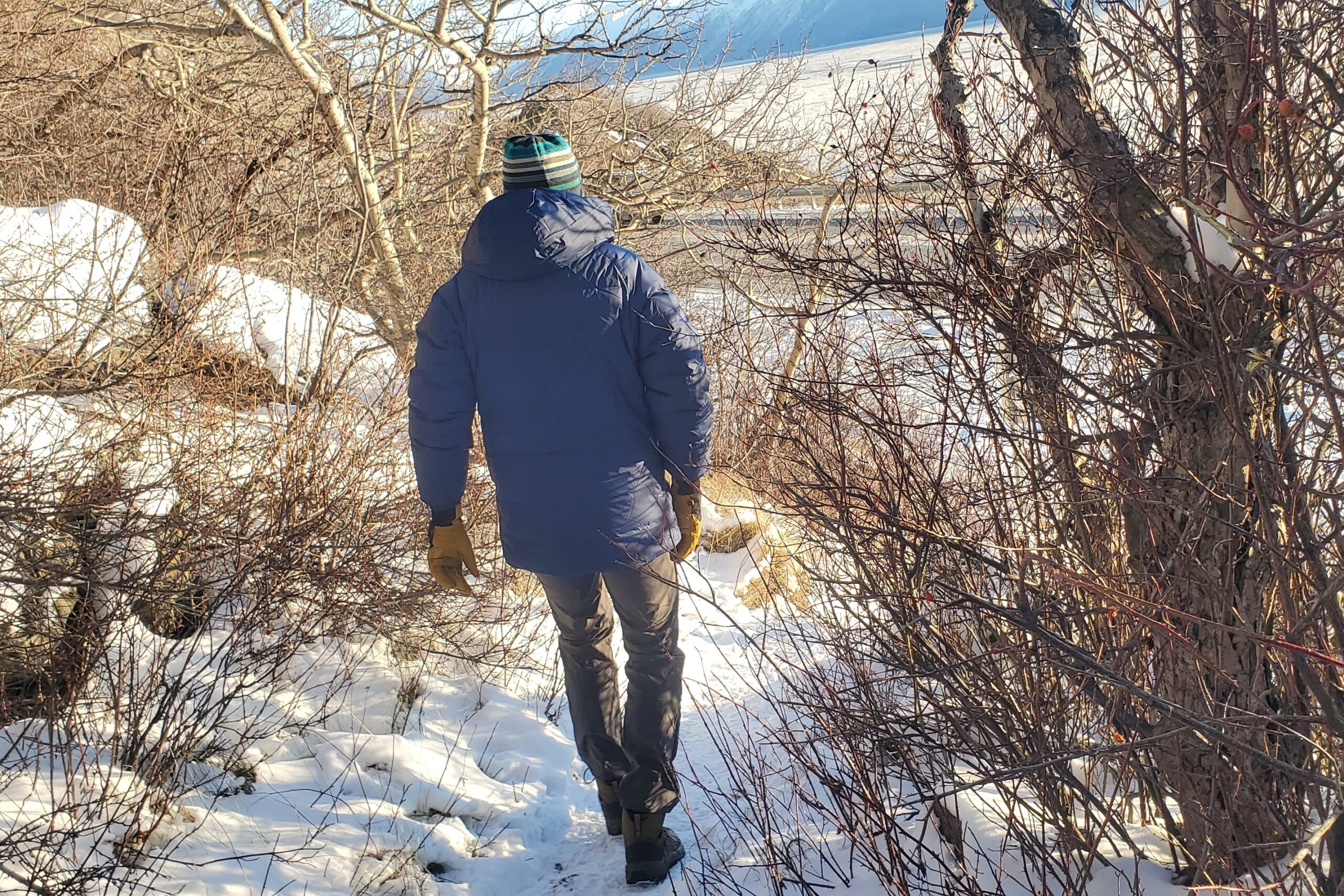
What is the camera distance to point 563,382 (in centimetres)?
226

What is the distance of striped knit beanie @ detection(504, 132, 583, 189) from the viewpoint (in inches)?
90.5

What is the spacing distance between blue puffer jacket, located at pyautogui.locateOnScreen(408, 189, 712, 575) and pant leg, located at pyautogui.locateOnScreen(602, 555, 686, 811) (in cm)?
14

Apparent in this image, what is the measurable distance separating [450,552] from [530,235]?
0.96 meters

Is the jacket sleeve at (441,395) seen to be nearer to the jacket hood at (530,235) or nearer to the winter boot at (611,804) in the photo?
the jacket hood at (530,235)

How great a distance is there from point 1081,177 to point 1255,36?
641 millimetres

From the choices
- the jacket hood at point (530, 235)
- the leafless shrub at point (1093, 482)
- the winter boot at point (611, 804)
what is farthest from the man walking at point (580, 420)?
the leafless shrub at point (1093, 482)

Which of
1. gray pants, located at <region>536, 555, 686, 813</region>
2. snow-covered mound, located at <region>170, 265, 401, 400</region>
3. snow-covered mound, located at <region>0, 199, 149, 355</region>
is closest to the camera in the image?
gray pants, located at <region>536, 555, 686, 813</region>

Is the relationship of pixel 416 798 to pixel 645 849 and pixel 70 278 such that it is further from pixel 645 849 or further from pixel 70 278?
pixel 70 278

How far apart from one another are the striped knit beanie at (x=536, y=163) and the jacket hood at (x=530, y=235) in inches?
2.3

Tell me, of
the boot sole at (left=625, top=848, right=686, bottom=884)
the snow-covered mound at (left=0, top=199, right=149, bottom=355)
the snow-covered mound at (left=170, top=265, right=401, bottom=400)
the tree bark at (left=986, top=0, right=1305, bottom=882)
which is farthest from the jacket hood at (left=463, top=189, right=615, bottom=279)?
the snow-covered mound at (left=0, top=199, right=149, bottom=355)

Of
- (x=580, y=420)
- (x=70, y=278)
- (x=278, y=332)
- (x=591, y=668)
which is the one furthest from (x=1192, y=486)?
(x=278, y=332)

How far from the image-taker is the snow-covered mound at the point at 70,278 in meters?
3.32

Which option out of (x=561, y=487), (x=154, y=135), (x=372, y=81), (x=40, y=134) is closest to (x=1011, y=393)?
(x=561, y=487)

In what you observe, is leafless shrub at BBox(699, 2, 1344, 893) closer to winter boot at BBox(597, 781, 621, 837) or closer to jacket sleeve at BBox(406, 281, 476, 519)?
winter boot at BBox(597, 781, 621, 837)
